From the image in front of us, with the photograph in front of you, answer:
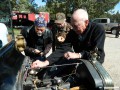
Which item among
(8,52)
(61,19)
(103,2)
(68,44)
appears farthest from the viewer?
(103,2)

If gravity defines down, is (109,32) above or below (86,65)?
below

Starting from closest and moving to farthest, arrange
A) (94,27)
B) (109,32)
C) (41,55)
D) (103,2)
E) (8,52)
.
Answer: (8,52) → (94,27) → (41,55) → (109,32) → (103,2)

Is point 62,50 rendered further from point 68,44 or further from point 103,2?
point 103,2

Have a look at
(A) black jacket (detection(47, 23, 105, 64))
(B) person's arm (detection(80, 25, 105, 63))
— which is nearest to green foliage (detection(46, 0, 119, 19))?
(A) black jacket (detection(47, 23, 105, 64))

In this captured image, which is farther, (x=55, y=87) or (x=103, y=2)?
(x=103, y=2)

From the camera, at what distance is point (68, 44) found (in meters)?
3.84

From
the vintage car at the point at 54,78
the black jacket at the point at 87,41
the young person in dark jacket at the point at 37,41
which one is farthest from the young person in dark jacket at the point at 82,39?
the young person in dark jacket at the point at 37,41

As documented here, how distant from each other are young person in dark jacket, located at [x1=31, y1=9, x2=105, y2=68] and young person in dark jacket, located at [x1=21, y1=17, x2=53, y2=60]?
1.64 meters

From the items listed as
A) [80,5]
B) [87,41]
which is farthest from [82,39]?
[80,5]

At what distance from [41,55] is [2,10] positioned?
1937 mm

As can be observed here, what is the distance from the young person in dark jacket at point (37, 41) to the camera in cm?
545

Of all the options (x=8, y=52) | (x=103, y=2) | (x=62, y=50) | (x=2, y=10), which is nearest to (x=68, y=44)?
(x=62, y=50)

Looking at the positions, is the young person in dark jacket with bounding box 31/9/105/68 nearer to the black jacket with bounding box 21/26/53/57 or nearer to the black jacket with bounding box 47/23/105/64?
the black jacket with bounding box 47/23/105/64

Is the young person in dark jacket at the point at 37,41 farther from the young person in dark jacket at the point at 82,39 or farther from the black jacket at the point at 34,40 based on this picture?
the young person in dark jacket at the point at 82,39
